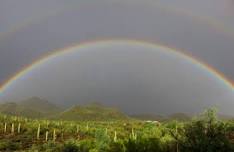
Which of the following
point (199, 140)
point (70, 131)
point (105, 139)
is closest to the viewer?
point (199, 140)

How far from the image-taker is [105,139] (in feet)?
94.5

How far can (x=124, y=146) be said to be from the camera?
2284cm

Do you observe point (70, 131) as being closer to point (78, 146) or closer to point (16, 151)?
point (16, 151)

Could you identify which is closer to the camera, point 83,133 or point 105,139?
point 105,139

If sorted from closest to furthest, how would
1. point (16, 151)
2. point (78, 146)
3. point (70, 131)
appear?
point (78, 146) → point (16, 151) → point (70, 131)

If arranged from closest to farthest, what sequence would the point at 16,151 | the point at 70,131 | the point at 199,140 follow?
the point at 199,140 < the point at 16,151 < the point at 70,131

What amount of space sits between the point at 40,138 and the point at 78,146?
→ 1664cm

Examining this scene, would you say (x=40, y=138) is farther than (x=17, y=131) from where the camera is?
No

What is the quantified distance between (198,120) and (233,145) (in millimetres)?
2225

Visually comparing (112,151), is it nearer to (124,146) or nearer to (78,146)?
(124,146)

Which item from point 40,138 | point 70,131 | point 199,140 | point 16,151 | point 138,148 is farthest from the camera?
point 70,131

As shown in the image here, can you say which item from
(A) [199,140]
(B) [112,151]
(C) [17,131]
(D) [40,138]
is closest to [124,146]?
(B) [112,151]

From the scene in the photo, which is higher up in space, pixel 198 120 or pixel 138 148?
pixel 198 120

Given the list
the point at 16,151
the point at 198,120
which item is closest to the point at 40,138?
the point at 16,151
